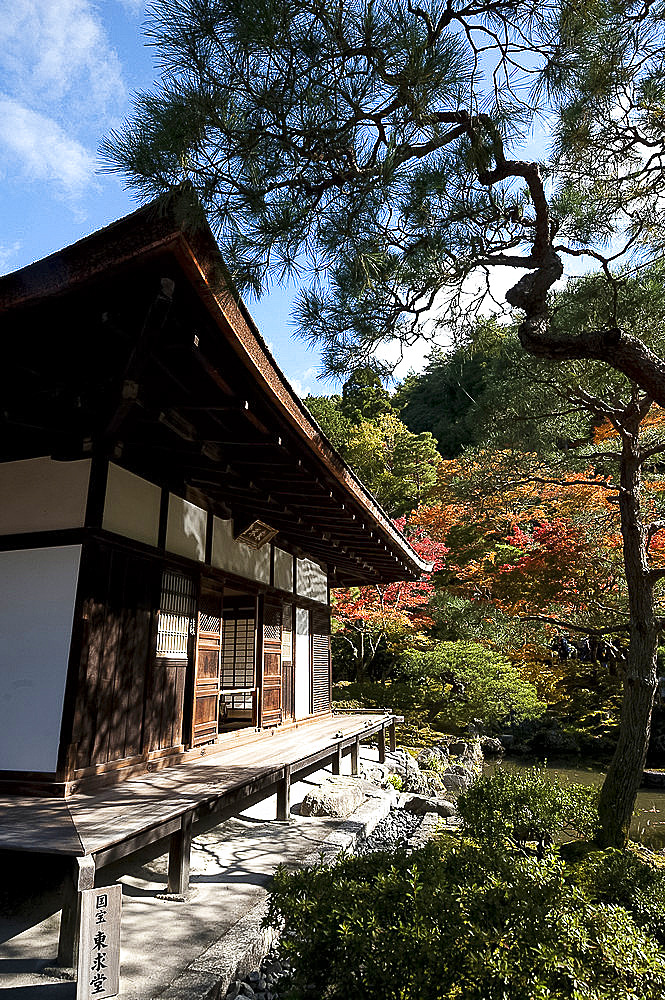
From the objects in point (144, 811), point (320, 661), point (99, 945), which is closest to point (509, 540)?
point (320, 661)

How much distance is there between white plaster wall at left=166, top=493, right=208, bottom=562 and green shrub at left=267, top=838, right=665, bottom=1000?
11.0ft

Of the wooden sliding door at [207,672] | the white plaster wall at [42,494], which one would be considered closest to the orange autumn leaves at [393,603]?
the wooden sliding door at [207,672]

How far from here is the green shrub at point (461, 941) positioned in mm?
2227

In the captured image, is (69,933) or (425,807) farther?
(425,807)

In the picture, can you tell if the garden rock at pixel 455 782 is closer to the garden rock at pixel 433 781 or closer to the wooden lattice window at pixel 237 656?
the garden rock at pixel 433 781

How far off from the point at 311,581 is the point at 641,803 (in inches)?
282

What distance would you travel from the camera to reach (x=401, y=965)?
7.72 ft

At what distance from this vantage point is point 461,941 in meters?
2.36

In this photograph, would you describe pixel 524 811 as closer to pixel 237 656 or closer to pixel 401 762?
pixel 401 762

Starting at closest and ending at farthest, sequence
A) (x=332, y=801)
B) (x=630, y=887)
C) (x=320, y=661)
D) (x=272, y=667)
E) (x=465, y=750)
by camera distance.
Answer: (x=630, y=887) < (x=332, y=801) < (x=272, y=667) < (x=320, y=661) < (x=465, y=750)

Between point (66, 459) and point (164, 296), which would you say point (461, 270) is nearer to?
point (164, 296)

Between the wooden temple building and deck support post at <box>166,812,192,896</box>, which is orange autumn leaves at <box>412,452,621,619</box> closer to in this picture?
the wooden temple building

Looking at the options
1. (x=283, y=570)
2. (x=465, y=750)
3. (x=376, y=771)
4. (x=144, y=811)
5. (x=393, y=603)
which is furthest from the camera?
(x=393, y=603)

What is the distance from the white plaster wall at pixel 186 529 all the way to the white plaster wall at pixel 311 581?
375cm
